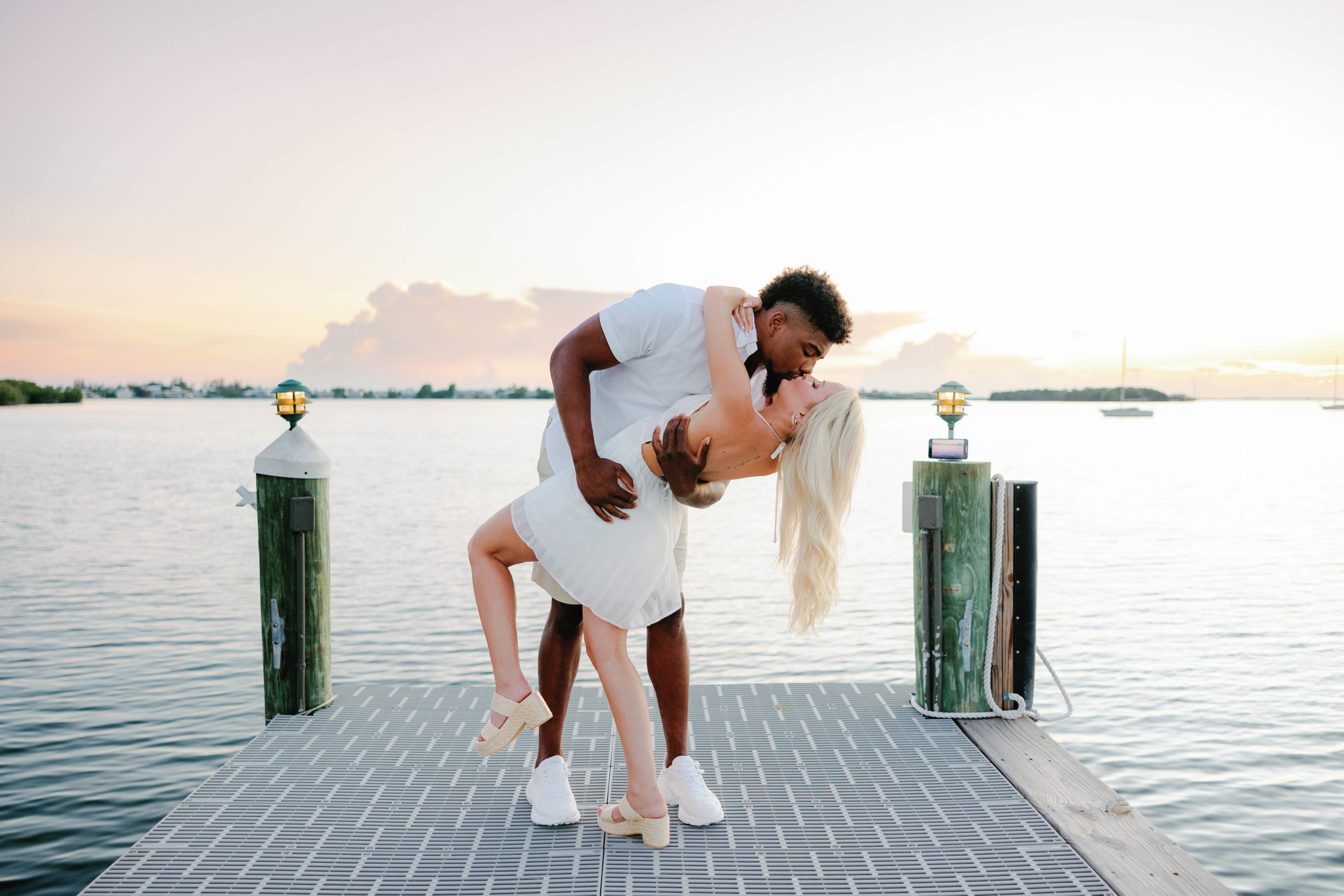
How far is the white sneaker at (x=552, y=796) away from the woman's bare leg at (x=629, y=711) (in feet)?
0.79

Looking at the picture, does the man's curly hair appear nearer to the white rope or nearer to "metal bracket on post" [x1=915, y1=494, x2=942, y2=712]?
"metal bracket on post" [x1=915, y1=494, x2=942, y2=712]

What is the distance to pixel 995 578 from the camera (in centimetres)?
370

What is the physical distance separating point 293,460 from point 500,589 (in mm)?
1638

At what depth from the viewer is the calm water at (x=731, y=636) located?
427 cm

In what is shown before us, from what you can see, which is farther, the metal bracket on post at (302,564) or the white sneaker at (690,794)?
the metal bracket on post at (302,564)

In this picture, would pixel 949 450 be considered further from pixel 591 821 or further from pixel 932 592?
pixel 591 821

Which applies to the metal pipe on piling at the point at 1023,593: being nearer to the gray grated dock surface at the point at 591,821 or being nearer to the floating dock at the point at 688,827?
the floating dock at the point at 688,827

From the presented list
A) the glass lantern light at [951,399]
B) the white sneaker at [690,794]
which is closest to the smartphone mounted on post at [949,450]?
the glass lantern light at [951,399]

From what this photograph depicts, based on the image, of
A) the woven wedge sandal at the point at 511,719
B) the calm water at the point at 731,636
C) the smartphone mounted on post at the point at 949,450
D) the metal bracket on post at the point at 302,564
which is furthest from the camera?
the calm water at the point at 731,636

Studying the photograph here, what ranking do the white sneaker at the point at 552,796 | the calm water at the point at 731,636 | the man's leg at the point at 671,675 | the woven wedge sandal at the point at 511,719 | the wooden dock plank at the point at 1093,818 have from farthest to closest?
the calm water at the point at 731,636, the man's leg at the point at 671,675, the white sneaker at the point at 552,796, the woven wedge sandal at the point at 511,719, the wooden dock plank at the point at 1093,818

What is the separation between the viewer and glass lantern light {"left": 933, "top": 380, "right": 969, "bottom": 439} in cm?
372

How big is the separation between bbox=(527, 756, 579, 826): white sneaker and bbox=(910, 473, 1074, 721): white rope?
1705mm

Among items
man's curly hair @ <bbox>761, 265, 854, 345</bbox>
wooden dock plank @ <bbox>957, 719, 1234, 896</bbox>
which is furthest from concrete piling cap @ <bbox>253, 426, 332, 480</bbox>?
wooden dock plank @ <bbox>957, 719, 1234, 896</bbox>

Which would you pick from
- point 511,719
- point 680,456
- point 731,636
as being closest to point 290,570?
point 511,719
